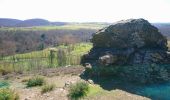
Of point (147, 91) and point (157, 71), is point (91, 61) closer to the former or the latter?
point (157, 71)

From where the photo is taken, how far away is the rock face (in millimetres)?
77500

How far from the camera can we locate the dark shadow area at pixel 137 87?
55844 millimetres

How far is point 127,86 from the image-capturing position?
209 ft

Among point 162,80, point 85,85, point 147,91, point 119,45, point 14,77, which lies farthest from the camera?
point 119,45

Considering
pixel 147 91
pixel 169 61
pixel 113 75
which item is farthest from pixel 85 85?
pixel 169 61

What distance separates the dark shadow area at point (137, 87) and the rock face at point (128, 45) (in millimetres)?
6826

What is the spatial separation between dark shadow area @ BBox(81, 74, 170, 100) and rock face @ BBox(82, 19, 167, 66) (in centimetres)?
683

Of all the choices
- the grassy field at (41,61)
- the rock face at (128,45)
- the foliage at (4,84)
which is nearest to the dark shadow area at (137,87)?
the rock face at (128,45)

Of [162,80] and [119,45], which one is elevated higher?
[119,45]

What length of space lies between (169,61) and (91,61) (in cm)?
1935

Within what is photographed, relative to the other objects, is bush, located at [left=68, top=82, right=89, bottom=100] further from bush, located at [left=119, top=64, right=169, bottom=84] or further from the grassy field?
the grassy field

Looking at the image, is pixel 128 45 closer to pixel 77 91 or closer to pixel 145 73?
pixel 145 73

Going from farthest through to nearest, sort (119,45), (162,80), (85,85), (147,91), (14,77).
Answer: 1. (119,45)
2. (14,77)
3. (162,80)
4. (147,91)
5. (85,85)

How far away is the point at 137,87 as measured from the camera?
208 ft
